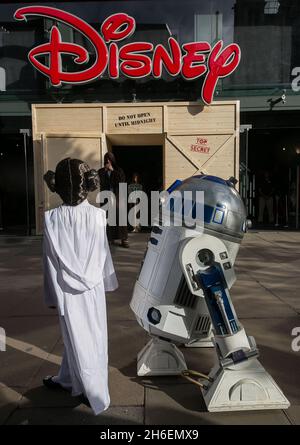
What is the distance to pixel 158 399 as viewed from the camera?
289cm

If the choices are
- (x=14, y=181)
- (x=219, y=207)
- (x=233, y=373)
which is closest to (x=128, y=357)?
(x=233, y=373)

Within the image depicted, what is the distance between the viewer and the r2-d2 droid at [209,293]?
8.56ft

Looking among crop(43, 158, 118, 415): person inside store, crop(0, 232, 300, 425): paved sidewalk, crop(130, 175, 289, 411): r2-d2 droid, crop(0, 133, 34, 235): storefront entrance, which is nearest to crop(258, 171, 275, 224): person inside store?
crop(0, 232, 300, 425): paved sidewalk

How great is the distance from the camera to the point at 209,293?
2.60 m

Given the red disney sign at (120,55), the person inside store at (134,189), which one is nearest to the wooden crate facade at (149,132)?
the red disney sign at (120,55)

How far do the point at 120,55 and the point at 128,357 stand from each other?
9.01 m

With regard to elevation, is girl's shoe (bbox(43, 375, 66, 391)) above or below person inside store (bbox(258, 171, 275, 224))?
below

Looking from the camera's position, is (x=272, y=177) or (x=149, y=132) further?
(x=272, y=177)

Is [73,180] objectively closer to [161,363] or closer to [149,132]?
[161,363]

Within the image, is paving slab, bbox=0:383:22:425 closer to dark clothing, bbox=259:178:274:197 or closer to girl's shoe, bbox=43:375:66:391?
girl's shoe, bbox=43:375:66:391

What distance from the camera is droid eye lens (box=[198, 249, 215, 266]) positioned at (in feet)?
8.57

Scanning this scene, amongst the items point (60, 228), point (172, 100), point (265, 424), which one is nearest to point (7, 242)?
point (172, 100)
